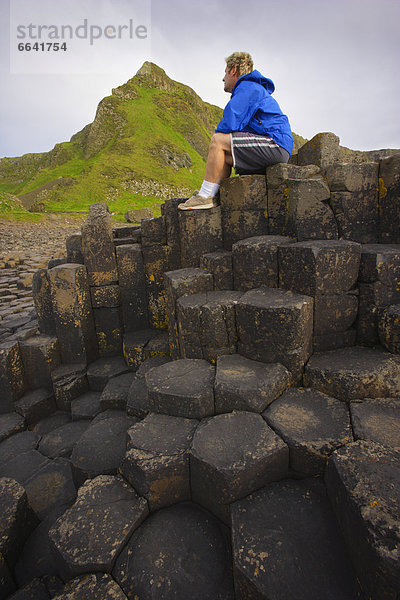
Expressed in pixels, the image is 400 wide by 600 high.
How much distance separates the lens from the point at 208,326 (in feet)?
11.0

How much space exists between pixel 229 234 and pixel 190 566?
3.51 m

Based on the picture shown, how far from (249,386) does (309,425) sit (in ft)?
1.91

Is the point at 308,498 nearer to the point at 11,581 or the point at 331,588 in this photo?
the point at 331,588

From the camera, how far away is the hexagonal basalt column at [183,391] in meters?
2.84

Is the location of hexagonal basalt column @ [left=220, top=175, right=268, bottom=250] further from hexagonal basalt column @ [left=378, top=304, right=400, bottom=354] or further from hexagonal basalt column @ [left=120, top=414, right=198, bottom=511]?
hexagonal basalt column @ [left=120, top=414, right=198, bottom=511]

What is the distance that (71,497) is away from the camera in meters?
3.27

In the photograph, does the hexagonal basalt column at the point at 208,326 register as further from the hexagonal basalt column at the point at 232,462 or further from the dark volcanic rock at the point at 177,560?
the dark volcanic rock at the point at 177,560

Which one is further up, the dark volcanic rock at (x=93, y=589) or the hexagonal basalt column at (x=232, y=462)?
the hexagonal basalt column at (x=232, y=462)

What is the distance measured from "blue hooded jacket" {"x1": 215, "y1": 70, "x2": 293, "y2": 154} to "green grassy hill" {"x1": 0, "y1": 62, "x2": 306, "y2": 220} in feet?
102

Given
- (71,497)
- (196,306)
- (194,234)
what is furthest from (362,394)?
(71,497)

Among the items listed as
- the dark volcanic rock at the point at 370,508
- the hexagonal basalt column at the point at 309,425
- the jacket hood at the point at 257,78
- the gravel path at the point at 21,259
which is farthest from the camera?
the gravel path at the point at 21,259

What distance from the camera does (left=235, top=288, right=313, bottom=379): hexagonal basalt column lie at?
9.61 feet

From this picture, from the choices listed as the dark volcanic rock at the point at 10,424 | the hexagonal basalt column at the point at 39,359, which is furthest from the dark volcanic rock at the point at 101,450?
the hexagonal basalt column at the point at 39,359

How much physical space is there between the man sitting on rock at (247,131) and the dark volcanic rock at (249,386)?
7.54ft
